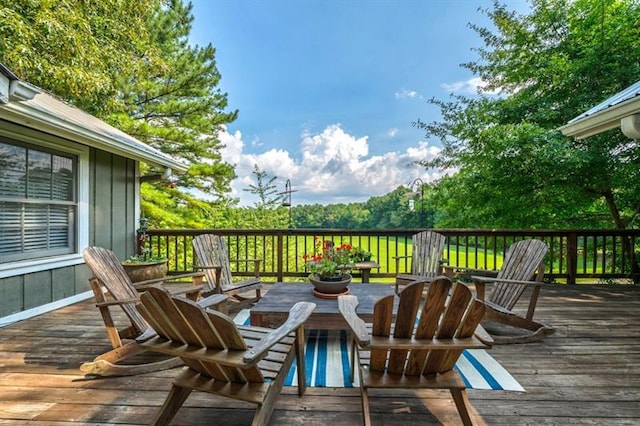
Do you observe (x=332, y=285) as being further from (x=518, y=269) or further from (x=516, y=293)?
(x=518, y=269)

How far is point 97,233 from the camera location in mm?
4434

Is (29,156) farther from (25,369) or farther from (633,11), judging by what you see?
(633,11)

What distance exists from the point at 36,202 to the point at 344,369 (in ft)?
13.4

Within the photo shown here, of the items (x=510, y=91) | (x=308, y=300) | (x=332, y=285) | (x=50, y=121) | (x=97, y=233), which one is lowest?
(x=308, y=300)

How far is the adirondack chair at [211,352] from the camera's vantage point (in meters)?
1.32

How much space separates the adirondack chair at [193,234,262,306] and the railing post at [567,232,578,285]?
5083 mm

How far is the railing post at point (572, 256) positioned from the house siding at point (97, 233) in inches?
292

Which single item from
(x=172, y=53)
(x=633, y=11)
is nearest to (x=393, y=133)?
(x=633, y=11)

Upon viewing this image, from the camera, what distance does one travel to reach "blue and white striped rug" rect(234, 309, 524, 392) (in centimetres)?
205

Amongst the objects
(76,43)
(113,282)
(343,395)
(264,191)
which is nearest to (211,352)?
(343,395)

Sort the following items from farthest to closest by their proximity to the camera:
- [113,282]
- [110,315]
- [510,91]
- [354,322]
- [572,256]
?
[510,91]
[572,256]
[113,282]
[110,315]
[354,322]

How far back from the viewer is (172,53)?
9305 mm

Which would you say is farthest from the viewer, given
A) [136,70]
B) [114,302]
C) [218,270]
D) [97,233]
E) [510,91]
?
[510,91]

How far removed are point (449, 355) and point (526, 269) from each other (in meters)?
2.03
